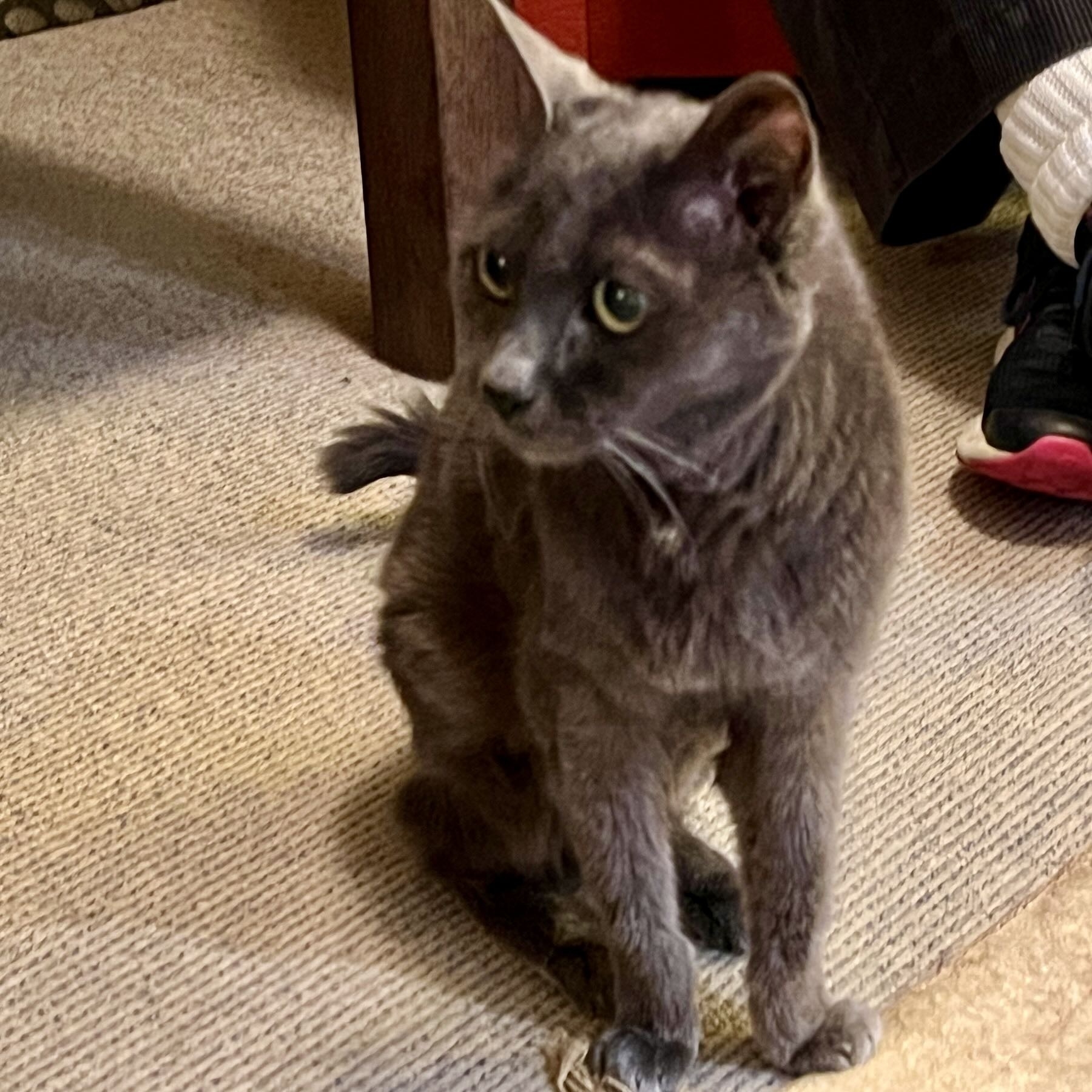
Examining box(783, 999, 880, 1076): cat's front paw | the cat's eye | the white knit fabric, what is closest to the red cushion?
the white knit fabric

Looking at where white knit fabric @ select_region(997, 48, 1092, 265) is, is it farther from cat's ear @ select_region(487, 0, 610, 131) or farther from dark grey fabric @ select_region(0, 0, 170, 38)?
dark grey fabric @ select_region(0, 0, 170, 38)

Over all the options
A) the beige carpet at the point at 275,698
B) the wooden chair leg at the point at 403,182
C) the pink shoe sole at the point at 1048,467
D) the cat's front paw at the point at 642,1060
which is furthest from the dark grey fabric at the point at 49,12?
the cat's front paw at the point at 642,1060

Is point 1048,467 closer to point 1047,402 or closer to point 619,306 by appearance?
point 1047,402

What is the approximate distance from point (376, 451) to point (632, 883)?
19.7 inches

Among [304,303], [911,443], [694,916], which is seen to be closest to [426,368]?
[304,303]

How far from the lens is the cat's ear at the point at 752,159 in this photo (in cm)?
67

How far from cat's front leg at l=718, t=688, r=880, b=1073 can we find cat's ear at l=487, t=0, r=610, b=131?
368 mm

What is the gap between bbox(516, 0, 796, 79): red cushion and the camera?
1858 mm

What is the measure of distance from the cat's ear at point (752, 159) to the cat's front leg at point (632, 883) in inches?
12.5

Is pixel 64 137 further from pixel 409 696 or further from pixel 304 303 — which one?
pixel 409 696

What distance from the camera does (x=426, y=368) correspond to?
1693 millimetres

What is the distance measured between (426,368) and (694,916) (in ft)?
2.70

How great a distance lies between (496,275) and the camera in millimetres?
754

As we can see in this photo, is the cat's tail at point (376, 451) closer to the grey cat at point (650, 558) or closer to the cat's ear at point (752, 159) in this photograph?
the grey cat at point (650, 558)
